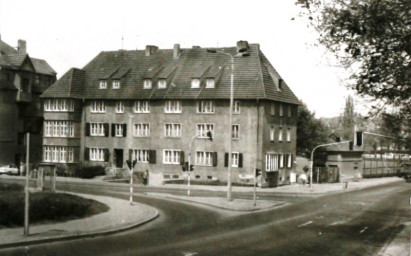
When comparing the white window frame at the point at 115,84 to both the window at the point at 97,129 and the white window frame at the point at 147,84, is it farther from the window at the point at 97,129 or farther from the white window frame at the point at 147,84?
the window at the point at 97,129

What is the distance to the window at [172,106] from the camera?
2338 inches

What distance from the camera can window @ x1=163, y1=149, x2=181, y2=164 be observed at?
195ft

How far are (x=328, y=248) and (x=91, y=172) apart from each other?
1694 inches

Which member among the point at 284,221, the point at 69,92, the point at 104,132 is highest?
the point at 69,92

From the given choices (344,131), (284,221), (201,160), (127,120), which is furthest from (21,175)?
(344,131)

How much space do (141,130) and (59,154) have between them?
10.0 m

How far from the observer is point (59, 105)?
207 feet

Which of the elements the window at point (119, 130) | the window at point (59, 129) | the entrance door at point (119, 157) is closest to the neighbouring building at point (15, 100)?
the window at point (59, 129)

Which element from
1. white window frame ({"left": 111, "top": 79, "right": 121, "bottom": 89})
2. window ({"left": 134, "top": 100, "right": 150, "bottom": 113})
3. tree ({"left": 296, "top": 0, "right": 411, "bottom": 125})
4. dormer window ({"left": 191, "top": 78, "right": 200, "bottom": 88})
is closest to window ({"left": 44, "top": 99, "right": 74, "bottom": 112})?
white window frame ({"left": 111, "top": 79, "right": 121, "bottom": 89})

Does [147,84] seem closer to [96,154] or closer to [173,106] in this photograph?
[173,106]

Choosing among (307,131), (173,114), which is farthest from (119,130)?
(307,131)

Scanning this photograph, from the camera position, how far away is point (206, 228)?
23469mm

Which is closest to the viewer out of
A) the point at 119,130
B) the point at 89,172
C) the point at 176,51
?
the point at 89,172

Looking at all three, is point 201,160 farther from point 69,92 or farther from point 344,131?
point 344,131
